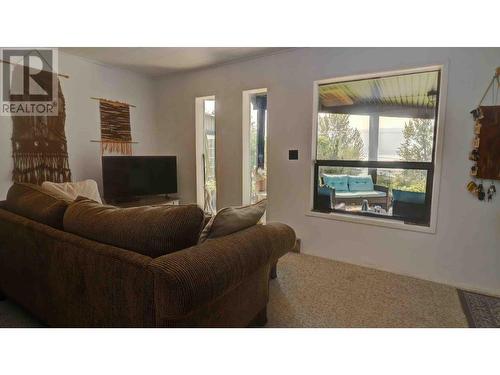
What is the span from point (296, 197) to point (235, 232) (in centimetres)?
183

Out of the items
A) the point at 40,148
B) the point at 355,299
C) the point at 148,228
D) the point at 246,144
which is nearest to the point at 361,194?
Answer: the point at 355,299

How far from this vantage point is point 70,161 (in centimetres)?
328

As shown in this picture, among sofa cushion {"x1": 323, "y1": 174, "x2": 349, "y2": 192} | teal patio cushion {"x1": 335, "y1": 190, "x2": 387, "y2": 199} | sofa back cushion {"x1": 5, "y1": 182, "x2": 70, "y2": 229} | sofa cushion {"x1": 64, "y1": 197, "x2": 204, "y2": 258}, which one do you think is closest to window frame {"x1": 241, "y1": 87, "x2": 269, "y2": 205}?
sofa cushion {"x1": 323, "y1": 174, "x2": 349, "y2": 192}

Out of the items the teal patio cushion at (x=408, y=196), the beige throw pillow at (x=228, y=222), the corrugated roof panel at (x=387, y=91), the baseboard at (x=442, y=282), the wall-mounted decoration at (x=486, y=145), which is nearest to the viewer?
the beige throw pillow at (x=228, y=222)

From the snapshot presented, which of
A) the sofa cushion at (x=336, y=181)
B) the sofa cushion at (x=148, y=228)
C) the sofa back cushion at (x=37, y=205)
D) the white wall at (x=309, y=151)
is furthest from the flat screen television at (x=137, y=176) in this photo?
the sofa cushion at (x=148, y=228)

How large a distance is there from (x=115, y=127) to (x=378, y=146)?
3.27m

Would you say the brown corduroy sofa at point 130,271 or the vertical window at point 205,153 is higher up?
the vertical window at point 205,153

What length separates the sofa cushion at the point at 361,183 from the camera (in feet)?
9.33

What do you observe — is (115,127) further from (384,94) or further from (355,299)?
(355,299)

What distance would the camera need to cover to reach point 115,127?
12.2 ft

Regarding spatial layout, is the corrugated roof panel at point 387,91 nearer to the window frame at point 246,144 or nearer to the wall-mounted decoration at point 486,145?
the wall-mounted decoration at point 486,145

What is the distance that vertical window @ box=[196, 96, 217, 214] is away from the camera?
3949mm

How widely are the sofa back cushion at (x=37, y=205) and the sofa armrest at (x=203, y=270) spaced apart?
0.85 meters

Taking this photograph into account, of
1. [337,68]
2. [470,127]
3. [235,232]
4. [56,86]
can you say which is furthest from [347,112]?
[56,86]
